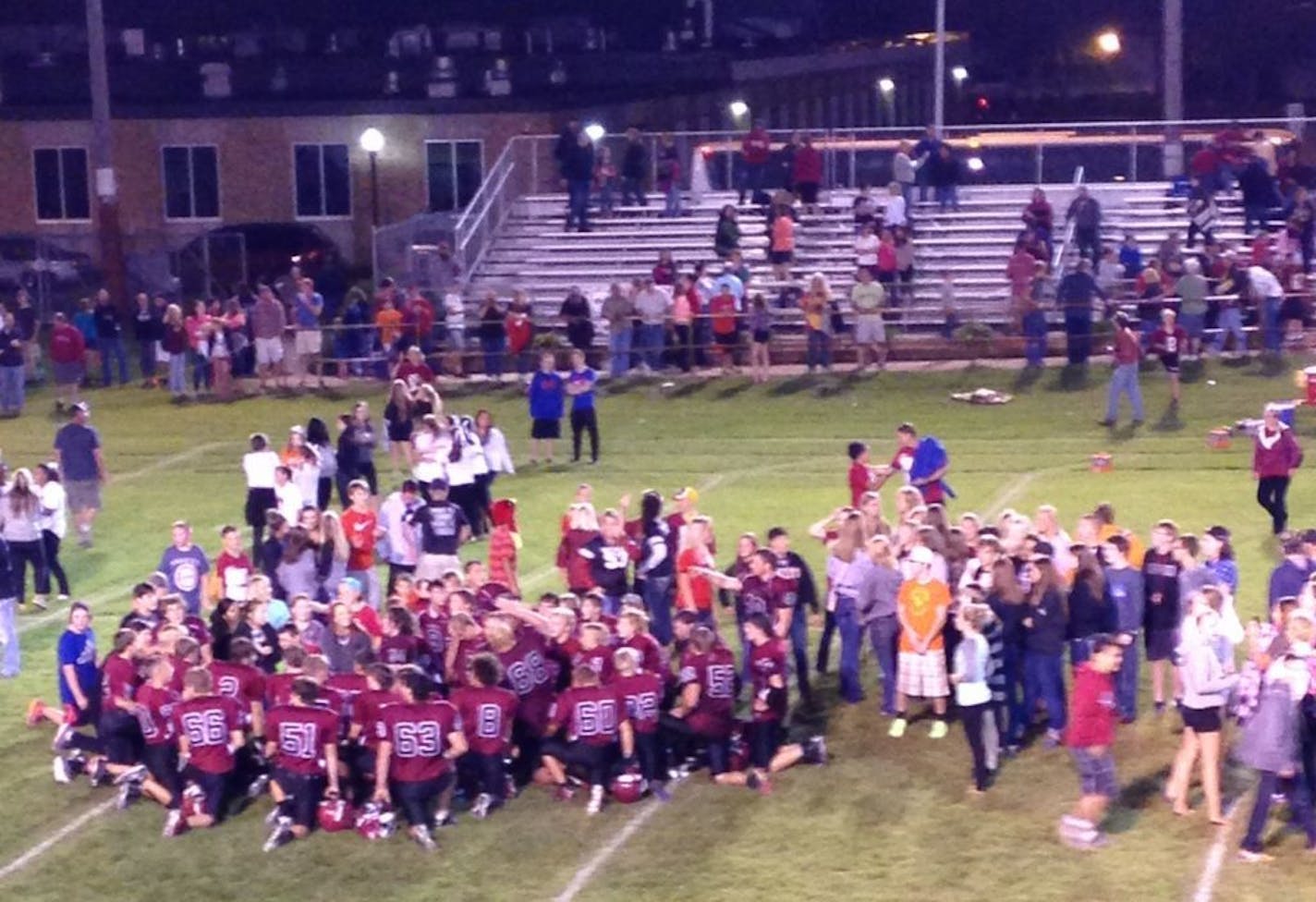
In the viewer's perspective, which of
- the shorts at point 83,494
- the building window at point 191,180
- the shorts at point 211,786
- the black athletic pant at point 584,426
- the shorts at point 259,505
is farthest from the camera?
the building window at point 191,180

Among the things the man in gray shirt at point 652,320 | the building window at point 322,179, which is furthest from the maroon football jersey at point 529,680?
the building window at point 322,179

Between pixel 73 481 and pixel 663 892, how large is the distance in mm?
11308

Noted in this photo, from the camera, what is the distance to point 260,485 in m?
22.2

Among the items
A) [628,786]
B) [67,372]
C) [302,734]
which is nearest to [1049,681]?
[628,786]

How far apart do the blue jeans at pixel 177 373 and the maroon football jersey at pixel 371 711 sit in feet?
61.2

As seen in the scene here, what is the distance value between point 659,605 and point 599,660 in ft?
9.48

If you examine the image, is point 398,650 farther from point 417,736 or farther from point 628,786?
point 628,786

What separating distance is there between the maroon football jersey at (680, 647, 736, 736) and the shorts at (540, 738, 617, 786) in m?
0.66

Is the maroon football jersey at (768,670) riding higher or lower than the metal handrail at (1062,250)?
lower

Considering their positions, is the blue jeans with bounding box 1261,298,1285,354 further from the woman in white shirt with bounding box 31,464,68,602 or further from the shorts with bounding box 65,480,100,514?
the woman in white shirt with bounding box 31,464,68,602

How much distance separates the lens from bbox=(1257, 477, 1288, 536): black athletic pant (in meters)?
21.7

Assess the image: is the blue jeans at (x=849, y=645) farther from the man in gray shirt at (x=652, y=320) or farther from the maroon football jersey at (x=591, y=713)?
the man in gray shirt at (x=652, y=320)

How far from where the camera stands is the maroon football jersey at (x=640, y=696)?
15461 millimetres

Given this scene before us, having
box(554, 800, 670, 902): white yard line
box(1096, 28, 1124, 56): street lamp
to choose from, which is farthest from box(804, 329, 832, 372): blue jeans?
box(1096, 28, 1124, 56): street lamp
